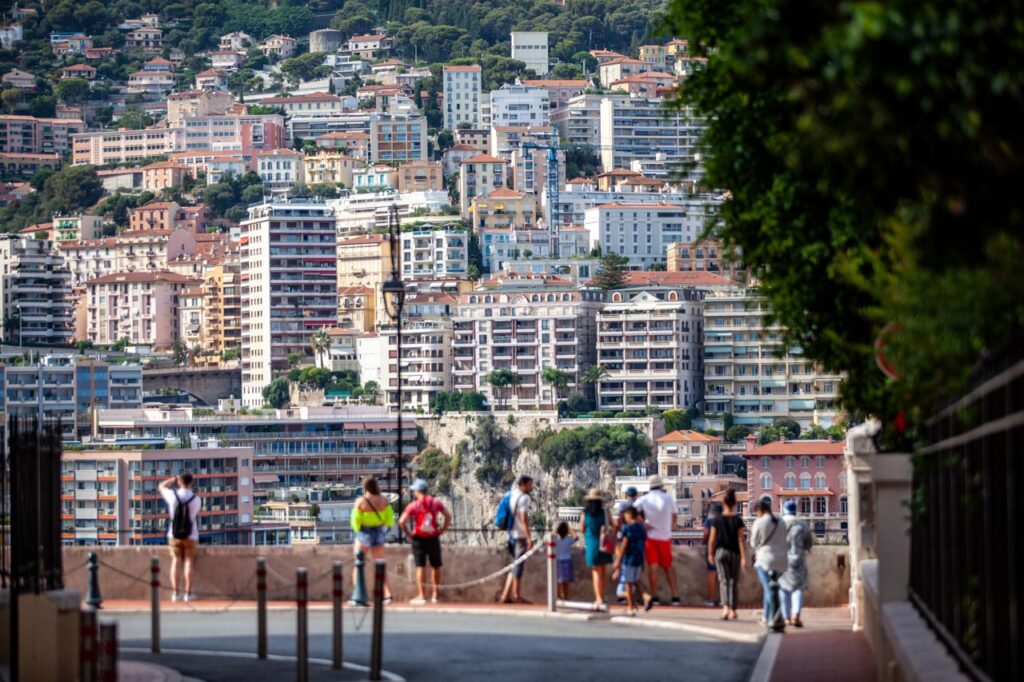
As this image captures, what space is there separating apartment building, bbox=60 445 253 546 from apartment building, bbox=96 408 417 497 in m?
19.0

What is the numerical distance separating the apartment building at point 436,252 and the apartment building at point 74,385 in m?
38.7

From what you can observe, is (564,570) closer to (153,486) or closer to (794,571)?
(794,571)

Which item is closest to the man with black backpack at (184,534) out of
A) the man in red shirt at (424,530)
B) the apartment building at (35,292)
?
the man in red shirt at (424,530)

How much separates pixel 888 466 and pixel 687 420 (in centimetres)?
14097

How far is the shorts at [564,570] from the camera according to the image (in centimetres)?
1852

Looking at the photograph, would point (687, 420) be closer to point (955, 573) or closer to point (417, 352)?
point (417, 352)

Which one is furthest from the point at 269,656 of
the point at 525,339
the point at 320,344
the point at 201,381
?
the point at 201,381

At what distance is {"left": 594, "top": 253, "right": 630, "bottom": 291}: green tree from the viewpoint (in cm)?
17100

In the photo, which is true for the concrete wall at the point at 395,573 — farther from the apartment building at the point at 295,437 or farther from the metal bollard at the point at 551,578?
the apartment building at the point at 295,437

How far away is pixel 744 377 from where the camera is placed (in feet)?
513

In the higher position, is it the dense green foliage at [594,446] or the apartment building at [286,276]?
the apartment building at [286,276]

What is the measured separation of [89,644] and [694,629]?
728cm

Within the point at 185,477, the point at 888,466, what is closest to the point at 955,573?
the point at 888,466

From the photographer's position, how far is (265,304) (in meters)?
188
